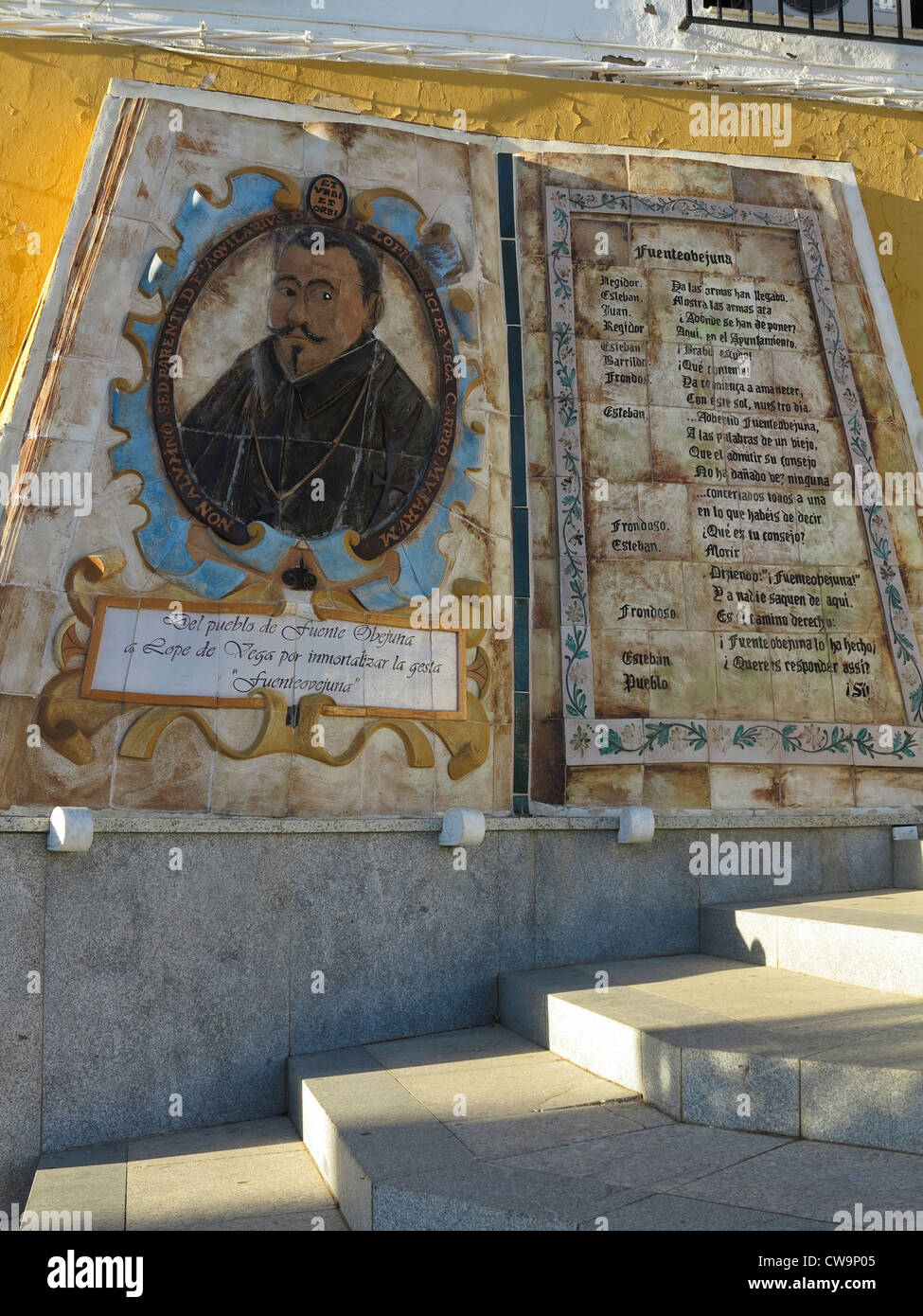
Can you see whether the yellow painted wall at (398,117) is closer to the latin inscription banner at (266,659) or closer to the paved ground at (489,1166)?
the latin inscription banner at (266,659)

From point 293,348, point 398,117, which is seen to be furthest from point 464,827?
point 398,117

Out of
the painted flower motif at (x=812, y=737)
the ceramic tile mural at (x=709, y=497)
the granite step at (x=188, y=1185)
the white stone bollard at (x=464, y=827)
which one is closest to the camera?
the granite step at (x=188, y=1185)

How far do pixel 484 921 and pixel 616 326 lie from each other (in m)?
3.96

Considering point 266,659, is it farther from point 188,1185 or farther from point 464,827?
point 188,1185

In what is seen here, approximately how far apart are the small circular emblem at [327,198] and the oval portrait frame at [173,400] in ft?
0.14

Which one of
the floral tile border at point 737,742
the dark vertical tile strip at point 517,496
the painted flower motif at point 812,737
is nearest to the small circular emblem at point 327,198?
the dark vertical tile strip at point 517,496

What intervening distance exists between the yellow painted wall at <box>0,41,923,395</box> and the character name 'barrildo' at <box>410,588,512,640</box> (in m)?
3.07

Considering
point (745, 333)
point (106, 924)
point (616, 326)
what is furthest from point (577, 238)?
point (106, 924)

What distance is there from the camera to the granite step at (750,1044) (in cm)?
410

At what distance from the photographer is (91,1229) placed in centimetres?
424

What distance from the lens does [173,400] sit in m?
6.51

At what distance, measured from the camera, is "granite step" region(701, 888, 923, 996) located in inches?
205
